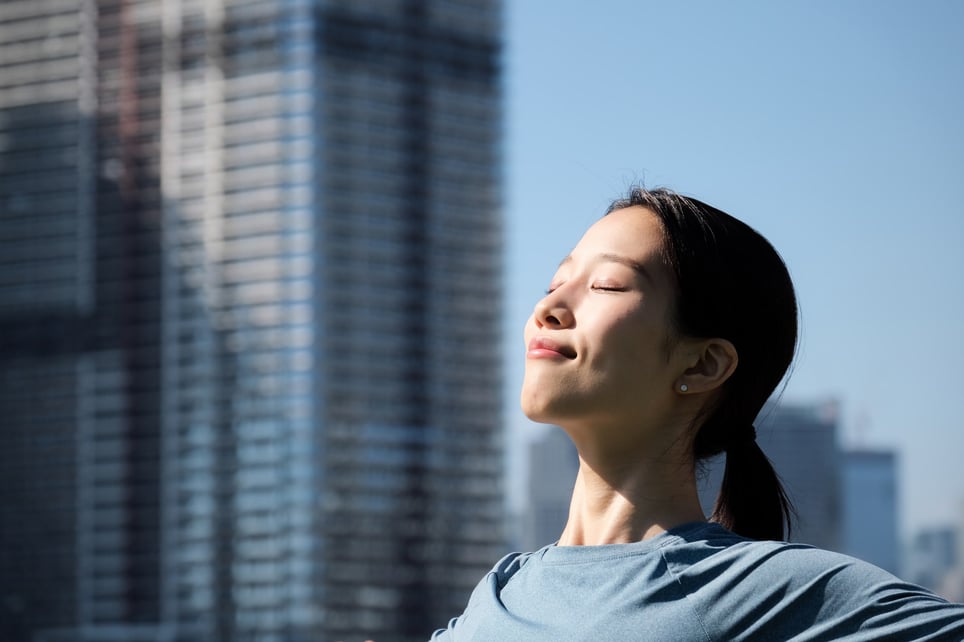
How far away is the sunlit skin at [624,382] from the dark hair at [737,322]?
0.02 m

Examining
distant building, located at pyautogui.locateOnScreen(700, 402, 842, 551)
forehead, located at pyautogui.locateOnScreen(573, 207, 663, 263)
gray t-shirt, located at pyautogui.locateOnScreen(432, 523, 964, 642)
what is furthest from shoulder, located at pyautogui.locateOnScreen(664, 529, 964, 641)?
distant building, located at pyautogui.locateOnScreen(700, 402, 842, 551)

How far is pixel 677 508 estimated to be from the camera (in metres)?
1.65

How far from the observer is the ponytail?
1.74 meters

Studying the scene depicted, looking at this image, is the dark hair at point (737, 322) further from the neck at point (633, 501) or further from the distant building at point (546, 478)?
the distant building at point (546, 478)

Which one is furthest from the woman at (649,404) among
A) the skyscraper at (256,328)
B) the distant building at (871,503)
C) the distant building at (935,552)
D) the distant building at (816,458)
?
the distant building at (935,552)

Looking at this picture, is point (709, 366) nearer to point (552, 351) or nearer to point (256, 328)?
point (552, 351)

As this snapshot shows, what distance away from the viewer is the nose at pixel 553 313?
1.67 m

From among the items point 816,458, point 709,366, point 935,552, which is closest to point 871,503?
point 816,458

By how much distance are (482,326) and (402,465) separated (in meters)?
9.40

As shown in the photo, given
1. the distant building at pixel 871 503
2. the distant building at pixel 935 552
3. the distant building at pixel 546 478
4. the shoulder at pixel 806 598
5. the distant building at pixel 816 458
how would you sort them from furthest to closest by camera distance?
the distant building at pixel 935 552, the distant building at pixel 871 503, the distant building at pixel 816 458, the distant building at pixel 546 478, the shoulder at pixel 806 598

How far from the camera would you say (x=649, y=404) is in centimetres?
166

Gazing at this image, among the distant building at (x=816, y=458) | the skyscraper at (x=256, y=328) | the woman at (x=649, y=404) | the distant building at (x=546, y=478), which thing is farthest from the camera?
the distant building at (x=816, y=458)

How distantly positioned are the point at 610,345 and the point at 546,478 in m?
138

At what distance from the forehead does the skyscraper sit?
6574cm
